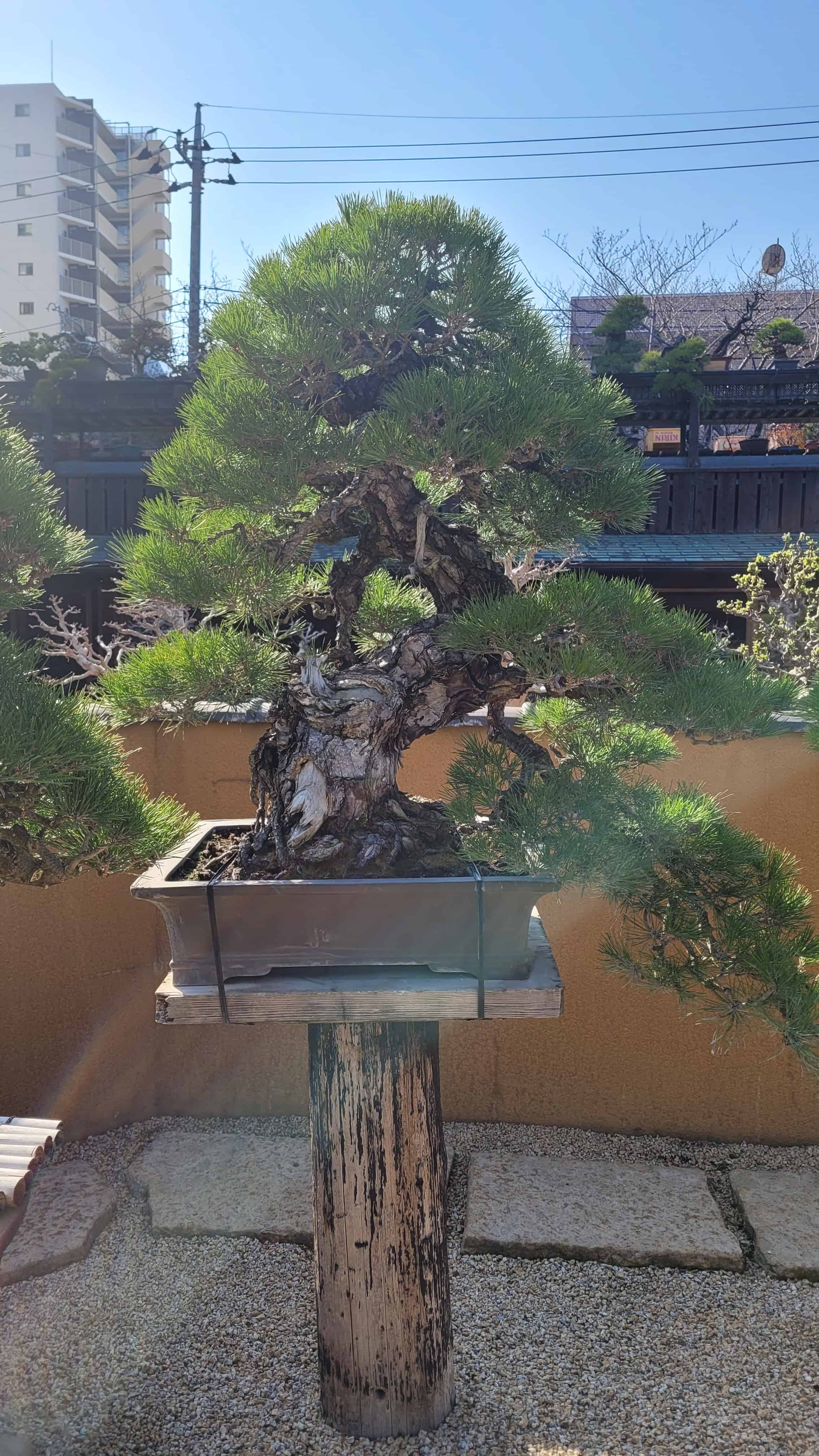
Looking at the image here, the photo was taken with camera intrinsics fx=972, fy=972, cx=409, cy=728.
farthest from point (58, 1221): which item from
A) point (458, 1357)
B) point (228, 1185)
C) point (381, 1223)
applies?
point (381, 1223)

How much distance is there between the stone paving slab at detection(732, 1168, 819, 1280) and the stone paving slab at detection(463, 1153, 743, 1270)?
0.06m

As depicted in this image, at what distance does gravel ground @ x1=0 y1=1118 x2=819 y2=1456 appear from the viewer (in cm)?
152

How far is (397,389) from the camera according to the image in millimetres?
1141

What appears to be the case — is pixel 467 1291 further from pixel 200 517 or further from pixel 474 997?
pixel 200 517

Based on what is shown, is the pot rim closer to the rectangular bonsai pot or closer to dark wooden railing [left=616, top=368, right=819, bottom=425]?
the rectangular bonsai pot

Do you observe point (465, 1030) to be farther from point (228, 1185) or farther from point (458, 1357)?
point (458, 1357)

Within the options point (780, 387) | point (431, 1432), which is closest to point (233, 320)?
point (431, 1432)

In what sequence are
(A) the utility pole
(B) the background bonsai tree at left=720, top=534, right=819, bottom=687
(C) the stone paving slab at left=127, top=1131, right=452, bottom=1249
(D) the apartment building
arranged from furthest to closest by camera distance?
1. (D) the apartment building
2. (A) the utility pole
3. (B) the background bonsai tree at left=720, top=534, right=819, bottom=687
4. (C) the stone paving slab at left=127, top=1131, right=452, bottom=1249

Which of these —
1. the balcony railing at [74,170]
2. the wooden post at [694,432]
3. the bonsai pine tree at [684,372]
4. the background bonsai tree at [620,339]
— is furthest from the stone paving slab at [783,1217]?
the balcony railing at [74,170]

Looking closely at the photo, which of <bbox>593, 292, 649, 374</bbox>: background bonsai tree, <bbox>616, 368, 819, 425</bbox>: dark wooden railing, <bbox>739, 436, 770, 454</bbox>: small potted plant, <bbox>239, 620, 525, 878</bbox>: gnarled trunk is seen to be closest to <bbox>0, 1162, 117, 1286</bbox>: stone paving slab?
<bbox>239, 620, 525, 878</bbox>: gnarled trunk

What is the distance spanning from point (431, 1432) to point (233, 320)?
1608 millimetres

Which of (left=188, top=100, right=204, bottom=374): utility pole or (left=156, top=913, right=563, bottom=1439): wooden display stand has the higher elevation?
(left=188, top=100, right=204, bottom=374): utility pole

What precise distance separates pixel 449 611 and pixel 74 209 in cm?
3029

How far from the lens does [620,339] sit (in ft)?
19.1
